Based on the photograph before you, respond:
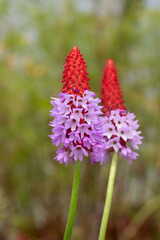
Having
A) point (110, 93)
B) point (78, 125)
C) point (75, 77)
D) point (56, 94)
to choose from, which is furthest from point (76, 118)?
point (56, 94)

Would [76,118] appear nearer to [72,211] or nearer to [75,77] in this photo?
[75,77]

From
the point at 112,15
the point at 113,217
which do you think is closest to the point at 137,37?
the point at 112,15

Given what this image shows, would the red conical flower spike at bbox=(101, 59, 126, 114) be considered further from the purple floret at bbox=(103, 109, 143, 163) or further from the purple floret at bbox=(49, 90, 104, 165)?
the purple floret at bbox=(49, 90, 104, 165)

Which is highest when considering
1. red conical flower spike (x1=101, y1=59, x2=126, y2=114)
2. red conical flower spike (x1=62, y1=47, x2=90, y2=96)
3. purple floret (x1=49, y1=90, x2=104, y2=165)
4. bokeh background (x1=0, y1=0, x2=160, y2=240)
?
bokeh background (x1=0, y1=0, x2=160, y2=240)

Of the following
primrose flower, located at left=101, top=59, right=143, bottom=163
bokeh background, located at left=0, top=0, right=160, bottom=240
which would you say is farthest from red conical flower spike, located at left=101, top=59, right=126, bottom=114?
bokeh background, located at left=0, top=0, right=160, bottom=240

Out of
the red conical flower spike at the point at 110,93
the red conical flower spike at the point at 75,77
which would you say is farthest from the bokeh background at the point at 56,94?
the red conical flower spike at the point at 75,77

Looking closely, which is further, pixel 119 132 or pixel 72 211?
pixel 119 132
